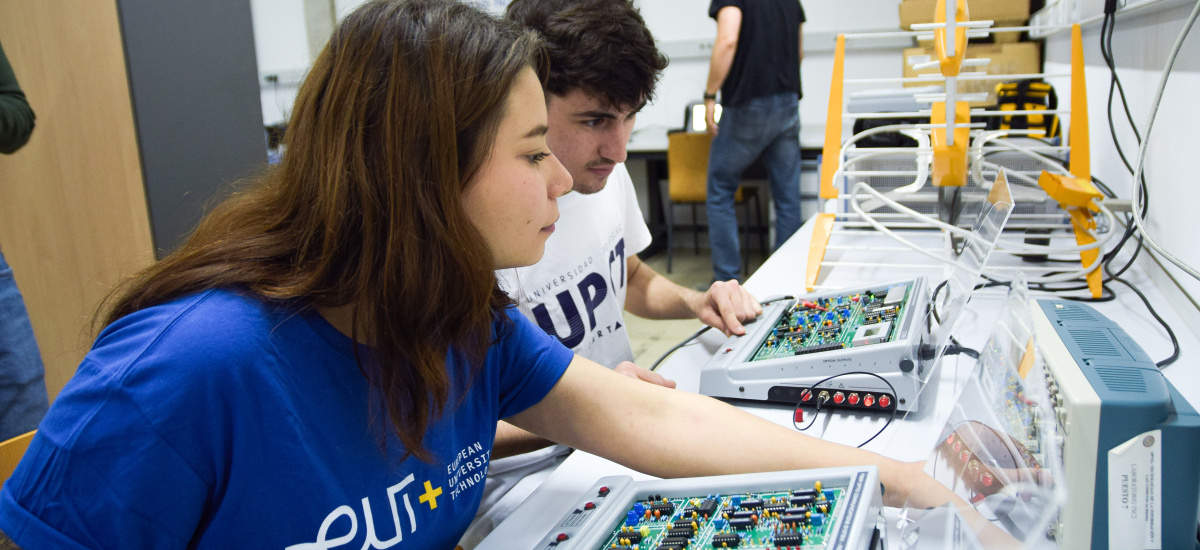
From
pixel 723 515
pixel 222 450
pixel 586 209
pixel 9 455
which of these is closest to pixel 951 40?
pixel 586 209

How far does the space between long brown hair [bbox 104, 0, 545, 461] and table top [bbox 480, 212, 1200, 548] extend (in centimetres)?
20

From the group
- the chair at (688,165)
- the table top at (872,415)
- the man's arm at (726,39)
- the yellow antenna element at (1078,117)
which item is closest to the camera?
the table top at (872,415)

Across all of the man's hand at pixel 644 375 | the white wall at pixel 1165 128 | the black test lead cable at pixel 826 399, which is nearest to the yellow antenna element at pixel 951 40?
the white wall at pixel 1165 128

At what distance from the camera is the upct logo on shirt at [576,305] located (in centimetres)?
132

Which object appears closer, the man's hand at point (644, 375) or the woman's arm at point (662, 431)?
the woman's arm at point (662, 431)

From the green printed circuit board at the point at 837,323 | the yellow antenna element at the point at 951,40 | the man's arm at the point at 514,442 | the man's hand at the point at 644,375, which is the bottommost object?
the man's arm at the point at 514,442

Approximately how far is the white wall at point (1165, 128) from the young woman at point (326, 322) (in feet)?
3.77

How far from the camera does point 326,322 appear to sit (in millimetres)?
711

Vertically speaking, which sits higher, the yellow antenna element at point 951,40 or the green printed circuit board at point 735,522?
the yellow antenna element at point 951,40

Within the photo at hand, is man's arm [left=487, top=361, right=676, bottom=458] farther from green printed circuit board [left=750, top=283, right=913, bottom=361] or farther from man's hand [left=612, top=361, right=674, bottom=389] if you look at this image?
green printed circuit board [left=750, top=283, right=913, bottom=361]

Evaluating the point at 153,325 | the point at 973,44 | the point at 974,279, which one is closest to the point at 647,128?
the point at 973,44

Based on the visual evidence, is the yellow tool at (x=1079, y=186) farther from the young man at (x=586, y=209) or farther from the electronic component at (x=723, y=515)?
the electronic component at (x=723, y=515)

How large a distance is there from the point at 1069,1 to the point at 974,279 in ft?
6.52

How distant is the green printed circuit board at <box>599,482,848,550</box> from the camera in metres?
0.65
